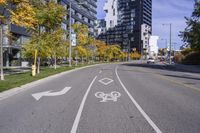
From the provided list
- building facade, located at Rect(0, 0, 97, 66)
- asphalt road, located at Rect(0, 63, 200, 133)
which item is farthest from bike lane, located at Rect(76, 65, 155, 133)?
building facade, located at Rect(0, 0, 97, 66)

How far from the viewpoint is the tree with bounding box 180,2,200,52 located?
6266 cm

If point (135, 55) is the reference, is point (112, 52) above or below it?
above

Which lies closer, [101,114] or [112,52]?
[101,114]

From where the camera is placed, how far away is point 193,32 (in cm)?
6378

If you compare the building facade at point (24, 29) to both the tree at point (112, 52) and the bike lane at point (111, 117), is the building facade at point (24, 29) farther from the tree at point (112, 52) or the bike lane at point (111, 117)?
the bike lane at point (111, 117)

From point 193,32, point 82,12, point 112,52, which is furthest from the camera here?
point 82,12

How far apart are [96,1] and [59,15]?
143 meters

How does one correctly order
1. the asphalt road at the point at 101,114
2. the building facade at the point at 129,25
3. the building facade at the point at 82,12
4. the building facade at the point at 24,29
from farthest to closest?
the building facade at the point at 129,25
the building facade at the point at 82,12
the building facade at the point at 24,29
the asphalt road at the point at 101,114

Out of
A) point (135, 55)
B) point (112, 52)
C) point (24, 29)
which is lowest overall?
point (135, 55)

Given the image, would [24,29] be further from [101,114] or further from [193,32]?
[101,114]

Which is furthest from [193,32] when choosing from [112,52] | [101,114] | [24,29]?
[112,52]

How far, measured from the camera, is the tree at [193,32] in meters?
62.7

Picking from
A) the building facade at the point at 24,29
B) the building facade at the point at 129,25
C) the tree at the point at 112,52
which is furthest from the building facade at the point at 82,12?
the building facade at the point at 129,25

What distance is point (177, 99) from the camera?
629 inches
